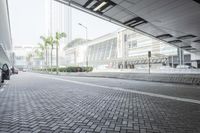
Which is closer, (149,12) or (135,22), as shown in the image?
(149,12)

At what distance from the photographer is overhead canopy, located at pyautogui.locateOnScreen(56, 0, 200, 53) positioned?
16.4m

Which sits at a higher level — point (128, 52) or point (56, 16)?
point (56, 16)

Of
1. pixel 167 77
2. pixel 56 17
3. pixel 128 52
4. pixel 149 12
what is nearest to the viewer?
pixel 149 12

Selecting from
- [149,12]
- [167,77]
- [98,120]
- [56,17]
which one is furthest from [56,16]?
[98,120]

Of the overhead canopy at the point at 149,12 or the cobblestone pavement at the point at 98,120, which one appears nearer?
the cobblestone pavement at the point at 98,120

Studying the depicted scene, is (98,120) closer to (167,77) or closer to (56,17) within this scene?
(167,77)

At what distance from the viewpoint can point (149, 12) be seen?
18.8 metres

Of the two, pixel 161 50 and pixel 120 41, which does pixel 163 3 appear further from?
pixel 120 41

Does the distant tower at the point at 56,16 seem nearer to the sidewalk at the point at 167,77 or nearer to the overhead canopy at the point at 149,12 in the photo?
the sidewalk at the point at 167,77

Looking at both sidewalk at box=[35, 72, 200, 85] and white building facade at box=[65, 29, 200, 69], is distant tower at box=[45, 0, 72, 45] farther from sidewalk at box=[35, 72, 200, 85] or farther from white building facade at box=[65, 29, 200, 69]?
sidewalk at box=[35, 72, 200, 85]

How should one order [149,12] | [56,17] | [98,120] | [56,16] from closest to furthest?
[98,120]
[149,12]
[56,16]
[56,17]

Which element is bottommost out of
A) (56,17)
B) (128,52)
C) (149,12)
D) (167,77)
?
(167,77)

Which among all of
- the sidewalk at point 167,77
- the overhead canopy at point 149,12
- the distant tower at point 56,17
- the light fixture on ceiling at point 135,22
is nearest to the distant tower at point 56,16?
the distant tower at point 56,17

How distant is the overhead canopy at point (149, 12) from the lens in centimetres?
1644
